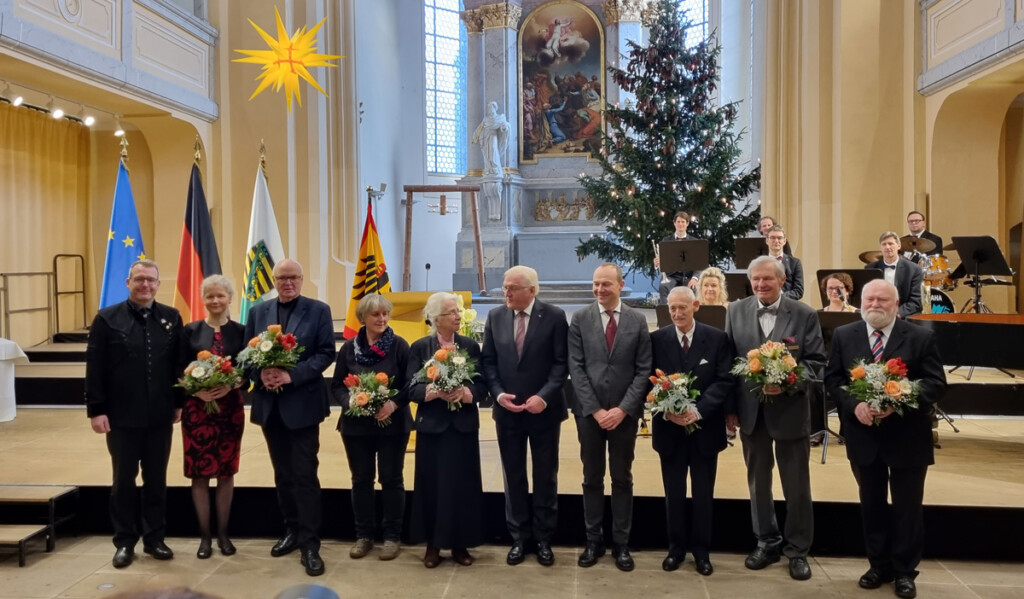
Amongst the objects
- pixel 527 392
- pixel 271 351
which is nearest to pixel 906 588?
pixel 527 392

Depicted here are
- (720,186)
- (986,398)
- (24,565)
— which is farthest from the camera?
(720,186)

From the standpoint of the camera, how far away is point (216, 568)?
4512mm

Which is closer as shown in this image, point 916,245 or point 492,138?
point 916,245

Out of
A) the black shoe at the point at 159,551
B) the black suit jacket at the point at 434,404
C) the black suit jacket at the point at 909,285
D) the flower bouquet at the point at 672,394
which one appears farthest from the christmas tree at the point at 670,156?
the black shoe at the point at 159,551

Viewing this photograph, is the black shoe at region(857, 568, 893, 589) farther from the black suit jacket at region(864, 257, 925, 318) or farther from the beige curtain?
the beige curtain

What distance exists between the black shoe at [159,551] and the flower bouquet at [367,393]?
1.34 meters

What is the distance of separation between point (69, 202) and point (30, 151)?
1079 millimetres

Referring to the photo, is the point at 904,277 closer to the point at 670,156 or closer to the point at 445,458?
the point at 445,458

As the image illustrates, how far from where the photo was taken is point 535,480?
180 inches

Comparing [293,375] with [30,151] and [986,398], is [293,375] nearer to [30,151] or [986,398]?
[986,398]

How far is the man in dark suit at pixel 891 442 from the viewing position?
3977mm

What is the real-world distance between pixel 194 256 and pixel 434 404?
4.08 meters

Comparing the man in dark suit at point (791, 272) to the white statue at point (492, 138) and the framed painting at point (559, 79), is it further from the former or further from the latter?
the framed painting at point (559, 79)

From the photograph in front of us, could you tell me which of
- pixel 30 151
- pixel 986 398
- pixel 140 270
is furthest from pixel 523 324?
pixel 30 151
